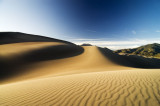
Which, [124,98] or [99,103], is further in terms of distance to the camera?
[124,98]

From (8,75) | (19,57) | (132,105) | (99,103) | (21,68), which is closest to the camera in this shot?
(132,105)

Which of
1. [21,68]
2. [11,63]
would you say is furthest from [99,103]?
[11,63]

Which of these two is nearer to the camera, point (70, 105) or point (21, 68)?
point (70, 105)

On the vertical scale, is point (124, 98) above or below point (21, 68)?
above

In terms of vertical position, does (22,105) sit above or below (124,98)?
below

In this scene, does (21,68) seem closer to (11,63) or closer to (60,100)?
(11,63)

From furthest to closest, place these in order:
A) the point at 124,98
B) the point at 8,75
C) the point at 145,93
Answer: the point at 8,75
the point at 145,93
the point at 124,98

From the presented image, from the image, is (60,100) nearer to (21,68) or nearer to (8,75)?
(8,75)

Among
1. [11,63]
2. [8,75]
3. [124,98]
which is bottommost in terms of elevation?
[8,75]

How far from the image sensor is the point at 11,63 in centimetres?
1279

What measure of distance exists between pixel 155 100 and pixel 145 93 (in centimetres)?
43

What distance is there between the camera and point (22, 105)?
2.90m

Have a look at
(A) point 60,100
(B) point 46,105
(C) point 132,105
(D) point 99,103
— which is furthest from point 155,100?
(B) point 46,105

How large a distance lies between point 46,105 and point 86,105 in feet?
4.91
